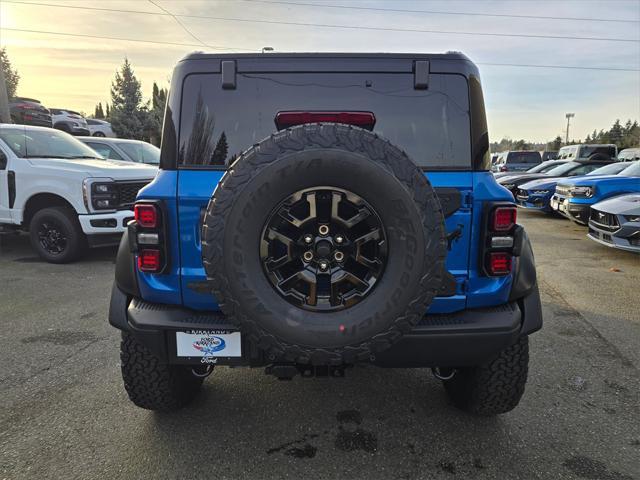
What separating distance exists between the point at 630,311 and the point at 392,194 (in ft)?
13.2

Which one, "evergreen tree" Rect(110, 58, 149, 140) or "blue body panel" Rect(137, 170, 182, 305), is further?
"evergreen tree" Rect(110, 58, 149, 140)

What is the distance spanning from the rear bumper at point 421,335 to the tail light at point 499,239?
8.6 inches

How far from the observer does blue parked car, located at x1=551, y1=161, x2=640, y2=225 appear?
7.77 meters

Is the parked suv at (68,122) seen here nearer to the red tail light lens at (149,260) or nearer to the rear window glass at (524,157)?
the rear window glass at (524,157)

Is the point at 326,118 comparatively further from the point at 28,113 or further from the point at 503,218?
the point at 28,113

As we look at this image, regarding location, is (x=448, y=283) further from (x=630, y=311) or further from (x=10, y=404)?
(x=630, y=311)

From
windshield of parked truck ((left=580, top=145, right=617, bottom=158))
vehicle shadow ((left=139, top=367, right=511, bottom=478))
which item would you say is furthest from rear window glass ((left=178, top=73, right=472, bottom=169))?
windshield of parked truck ((left=580, top=145, right=617, bottom=158))

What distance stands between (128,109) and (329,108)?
35.1m

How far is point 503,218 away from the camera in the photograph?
2.01 m

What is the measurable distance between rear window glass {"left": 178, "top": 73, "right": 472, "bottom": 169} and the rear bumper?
2.40 ft

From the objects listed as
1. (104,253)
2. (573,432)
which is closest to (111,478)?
(573,432)

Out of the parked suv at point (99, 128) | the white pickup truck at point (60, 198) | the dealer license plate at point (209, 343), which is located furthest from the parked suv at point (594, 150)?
the parked suv at point (99, 128)

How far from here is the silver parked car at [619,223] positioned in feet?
19.1

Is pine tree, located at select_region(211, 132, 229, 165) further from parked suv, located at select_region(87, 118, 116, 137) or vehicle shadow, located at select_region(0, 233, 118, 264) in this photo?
parked suv, located at select_region(87, 118, 116, 137)
